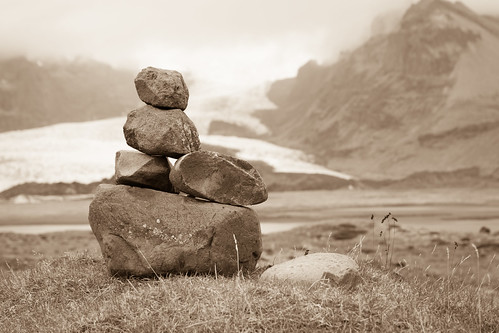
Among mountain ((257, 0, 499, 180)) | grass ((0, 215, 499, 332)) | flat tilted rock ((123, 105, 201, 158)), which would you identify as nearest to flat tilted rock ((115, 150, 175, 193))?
flat tilted rock ((123, 105, 201, 158))

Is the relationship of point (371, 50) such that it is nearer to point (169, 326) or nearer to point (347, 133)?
point (347, 133)

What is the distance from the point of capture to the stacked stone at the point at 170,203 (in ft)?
43.2

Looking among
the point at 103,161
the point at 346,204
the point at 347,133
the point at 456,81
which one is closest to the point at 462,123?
the point at 456,81

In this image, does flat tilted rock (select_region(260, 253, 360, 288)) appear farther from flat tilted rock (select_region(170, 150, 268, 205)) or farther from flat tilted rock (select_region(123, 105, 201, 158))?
flat tilted rock (select_region(123, 105, 201, 158))

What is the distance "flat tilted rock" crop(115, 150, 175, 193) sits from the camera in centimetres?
1369

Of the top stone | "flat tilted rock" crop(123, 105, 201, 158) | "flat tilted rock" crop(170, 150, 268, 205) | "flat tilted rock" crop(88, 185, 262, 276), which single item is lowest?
"flat tilted rock" crop(88, 185, 262, 276)

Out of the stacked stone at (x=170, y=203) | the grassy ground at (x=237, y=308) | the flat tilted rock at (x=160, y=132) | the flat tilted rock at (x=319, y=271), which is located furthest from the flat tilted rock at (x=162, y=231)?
the flat tilted rock at (x=319, y=271)

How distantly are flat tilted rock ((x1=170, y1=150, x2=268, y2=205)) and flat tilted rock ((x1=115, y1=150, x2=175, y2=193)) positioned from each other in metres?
0.54

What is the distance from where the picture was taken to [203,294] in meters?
10.8

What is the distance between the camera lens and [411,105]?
156 metres

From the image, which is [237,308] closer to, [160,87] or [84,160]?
[160,87]

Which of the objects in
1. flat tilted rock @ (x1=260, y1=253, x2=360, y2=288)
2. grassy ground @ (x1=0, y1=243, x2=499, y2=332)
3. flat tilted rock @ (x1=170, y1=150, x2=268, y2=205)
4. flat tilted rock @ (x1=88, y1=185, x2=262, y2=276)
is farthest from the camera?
Answer: flat tilted rock @ (x1=170, y1=150, x2=268, y2=205)

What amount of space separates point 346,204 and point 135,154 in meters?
69.7

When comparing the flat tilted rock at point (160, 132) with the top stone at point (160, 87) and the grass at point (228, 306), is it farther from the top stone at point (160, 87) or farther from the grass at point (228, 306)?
the grass at point (228, 306)
